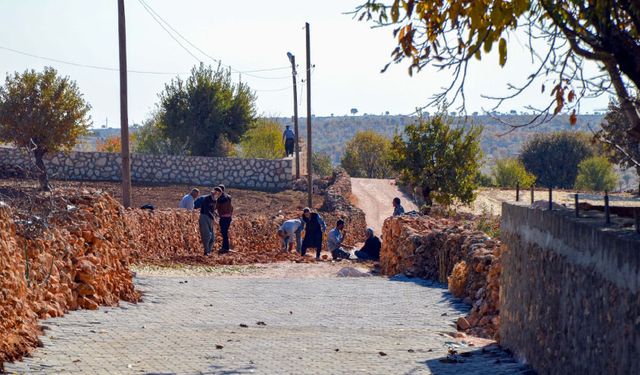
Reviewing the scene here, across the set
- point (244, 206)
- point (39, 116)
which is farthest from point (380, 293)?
point (39, 116)

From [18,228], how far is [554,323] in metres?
5.39

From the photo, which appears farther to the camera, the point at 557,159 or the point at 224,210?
the point at 557,159

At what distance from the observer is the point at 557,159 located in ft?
243

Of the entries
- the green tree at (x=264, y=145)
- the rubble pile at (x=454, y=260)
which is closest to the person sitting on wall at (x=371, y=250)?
the rubble pile at (x=454, y=260)

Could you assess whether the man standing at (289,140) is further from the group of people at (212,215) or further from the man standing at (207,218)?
the man standing at (207,218)

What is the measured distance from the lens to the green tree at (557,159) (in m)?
73.8

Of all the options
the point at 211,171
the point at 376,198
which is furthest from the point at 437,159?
the point at 211,171

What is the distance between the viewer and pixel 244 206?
40.2 metres

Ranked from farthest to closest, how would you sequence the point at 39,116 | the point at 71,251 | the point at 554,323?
1. the point at 39,116
2. the point at 71,251
3. the point at 554,323

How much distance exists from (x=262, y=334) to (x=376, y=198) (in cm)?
3704

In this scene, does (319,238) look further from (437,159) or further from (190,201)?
(437,159)

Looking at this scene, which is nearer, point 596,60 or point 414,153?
point 596,60

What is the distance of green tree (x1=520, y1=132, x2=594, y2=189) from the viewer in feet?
242

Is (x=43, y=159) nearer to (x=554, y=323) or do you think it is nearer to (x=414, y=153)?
(x=414, y=153)
